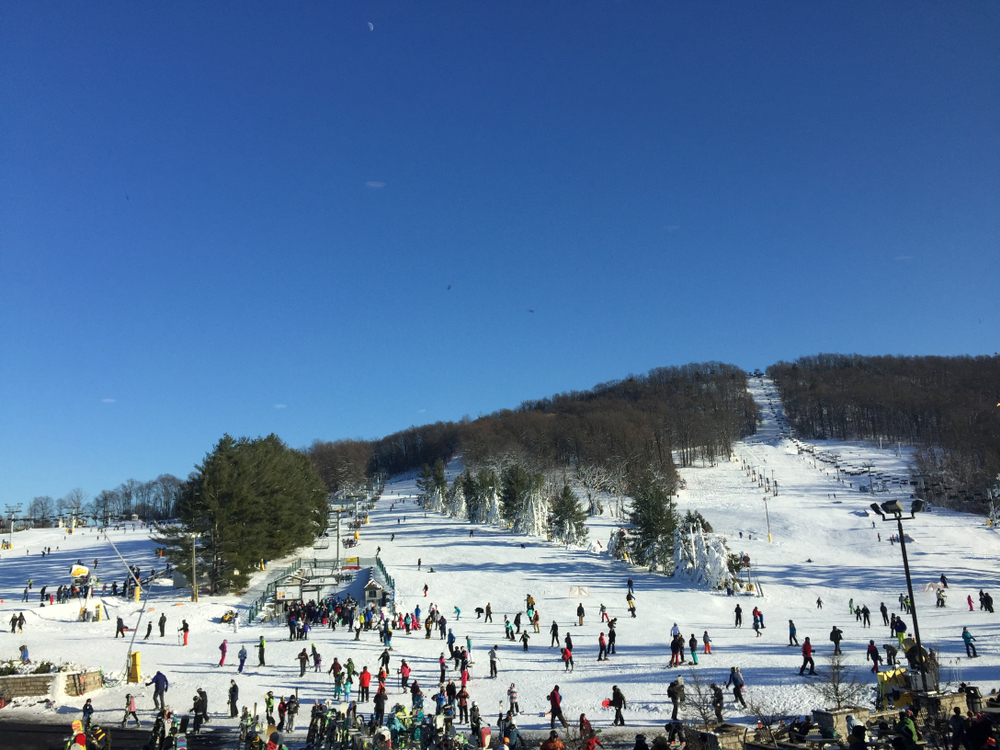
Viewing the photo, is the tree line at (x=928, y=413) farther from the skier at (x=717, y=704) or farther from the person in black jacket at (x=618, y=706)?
the person in black jacket at (x=618, y=706)

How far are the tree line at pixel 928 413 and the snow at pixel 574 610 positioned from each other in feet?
58.4

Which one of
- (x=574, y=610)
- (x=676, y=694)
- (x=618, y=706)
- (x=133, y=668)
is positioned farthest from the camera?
(x=574, y=610)

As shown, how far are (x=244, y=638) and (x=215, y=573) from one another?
14.7 metres

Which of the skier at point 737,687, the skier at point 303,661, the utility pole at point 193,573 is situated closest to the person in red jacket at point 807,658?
the skier at point 737,687

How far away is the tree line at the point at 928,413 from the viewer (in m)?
86.2

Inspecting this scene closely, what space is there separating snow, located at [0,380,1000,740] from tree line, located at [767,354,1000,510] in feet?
58.4

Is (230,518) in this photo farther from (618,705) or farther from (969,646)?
(969,646)

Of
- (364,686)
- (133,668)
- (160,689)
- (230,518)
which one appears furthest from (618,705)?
(230,518)

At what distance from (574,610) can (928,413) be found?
425ft

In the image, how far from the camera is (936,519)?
66062mm

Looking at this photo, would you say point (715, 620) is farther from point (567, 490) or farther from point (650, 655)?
point (567, 490)

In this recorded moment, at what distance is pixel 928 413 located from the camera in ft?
443

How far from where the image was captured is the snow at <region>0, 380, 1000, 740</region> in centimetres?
2064

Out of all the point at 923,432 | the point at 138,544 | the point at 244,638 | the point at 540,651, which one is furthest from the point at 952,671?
the point at 923,432
